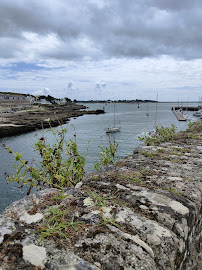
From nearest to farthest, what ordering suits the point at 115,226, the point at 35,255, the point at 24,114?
the point at 35,255
the point at 115,226
the point at 24,114

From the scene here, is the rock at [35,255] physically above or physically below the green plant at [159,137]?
above

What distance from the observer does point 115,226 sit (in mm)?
1518

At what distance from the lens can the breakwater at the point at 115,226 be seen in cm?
120

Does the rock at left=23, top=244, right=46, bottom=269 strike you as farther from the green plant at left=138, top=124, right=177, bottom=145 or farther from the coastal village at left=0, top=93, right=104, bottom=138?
the coastal village at left=0, top=93, right=104, bottom=138

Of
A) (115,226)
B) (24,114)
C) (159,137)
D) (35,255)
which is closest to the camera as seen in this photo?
(35,255)

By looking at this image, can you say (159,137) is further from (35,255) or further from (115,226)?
(35,255)

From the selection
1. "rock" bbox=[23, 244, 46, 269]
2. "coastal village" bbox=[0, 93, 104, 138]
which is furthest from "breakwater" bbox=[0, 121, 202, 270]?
"coastal village" bbox=[0, 93, 104, 138]

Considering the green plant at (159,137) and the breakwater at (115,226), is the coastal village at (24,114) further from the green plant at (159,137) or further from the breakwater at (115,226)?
the breakwater at (115,226)

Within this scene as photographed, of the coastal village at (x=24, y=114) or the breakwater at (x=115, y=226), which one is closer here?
the breakwater at (x=115, y=226)

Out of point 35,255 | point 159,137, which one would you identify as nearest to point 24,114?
point 159,137

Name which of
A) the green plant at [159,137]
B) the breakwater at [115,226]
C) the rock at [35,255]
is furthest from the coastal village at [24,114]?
the rock at [35,255]

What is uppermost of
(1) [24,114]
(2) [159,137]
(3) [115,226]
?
(3) [115,226]

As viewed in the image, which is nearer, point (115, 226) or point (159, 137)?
point (115, 226)

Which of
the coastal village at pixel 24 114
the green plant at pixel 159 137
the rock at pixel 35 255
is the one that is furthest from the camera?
the coastal village at pixel 24 114
